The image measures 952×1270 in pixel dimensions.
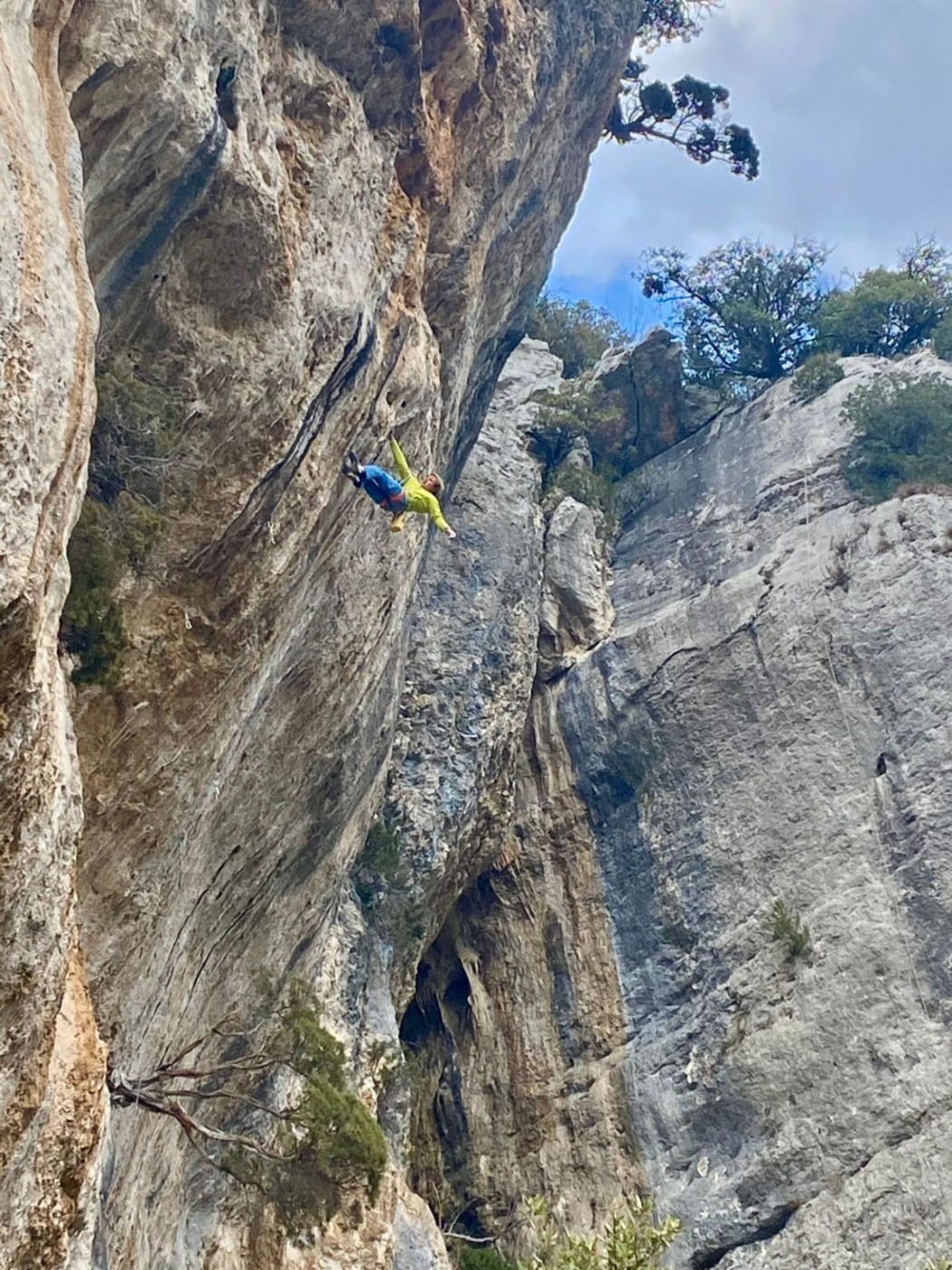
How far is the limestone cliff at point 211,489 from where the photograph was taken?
5422mm

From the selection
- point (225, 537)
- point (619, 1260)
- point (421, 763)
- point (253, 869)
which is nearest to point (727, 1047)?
point (619, 1260)

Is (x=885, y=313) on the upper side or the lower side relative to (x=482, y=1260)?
upper

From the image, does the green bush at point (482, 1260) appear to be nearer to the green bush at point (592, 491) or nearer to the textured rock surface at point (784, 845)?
the textured rock surface at point (784, 845)

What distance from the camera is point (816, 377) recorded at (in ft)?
79.8

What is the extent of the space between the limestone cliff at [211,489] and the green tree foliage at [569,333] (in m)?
17.3

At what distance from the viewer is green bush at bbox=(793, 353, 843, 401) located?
24219mm

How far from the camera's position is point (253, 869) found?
1199 cm

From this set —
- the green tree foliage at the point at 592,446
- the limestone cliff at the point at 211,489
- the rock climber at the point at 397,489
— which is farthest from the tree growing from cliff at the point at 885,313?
the rock climber at the point at 397,489

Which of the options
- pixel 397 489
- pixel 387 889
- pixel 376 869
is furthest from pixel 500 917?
pixel 397 489

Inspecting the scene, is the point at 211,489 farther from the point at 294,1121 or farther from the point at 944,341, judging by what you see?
the point at 944,341

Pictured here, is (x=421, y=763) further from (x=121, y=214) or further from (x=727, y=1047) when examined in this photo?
(x=121, y=214)

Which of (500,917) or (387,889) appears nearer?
(387,889)

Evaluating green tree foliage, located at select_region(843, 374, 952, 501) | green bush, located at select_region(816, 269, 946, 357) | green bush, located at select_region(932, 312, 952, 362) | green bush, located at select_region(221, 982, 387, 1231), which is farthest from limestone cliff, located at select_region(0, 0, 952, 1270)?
green bush, located at select_region(816, 269, 946, 357)

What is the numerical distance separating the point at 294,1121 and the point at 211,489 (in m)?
6.03
